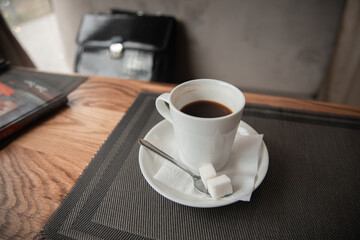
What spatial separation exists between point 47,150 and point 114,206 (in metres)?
0.24

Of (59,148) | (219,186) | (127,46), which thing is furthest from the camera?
(127,46)

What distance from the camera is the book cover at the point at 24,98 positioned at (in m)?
0.54

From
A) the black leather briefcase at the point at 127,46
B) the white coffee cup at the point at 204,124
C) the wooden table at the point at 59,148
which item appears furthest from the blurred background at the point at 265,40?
the white coffee cup at the point at 204,124

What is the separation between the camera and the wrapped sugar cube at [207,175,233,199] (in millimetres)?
349

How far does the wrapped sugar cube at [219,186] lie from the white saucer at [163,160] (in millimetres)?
10

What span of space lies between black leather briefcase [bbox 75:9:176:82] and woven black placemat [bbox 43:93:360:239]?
1.58ft

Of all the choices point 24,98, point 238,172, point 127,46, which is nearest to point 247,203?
point 238,172

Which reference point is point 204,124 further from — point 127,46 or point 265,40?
point 265,40

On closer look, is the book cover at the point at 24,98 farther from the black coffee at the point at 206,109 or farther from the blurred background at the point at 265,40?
the blurred background at the point at 265,40

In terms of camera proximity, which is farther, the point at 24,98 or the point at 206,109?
the point at 24,98

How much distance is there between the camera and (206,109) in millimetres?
439

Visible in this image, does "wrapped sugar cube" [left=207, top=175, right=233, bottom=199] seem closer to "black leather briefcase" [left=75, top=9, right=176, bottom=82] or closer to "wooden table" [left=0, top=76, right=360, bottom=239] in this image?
"wooden table" [left=0, top=76, right=360, bottom=239]

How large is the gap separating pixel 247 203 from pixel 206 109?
0.18 metres

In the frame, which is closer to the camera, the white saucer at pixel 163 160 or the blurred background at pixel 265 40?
the white saucer at pixel 163 160
